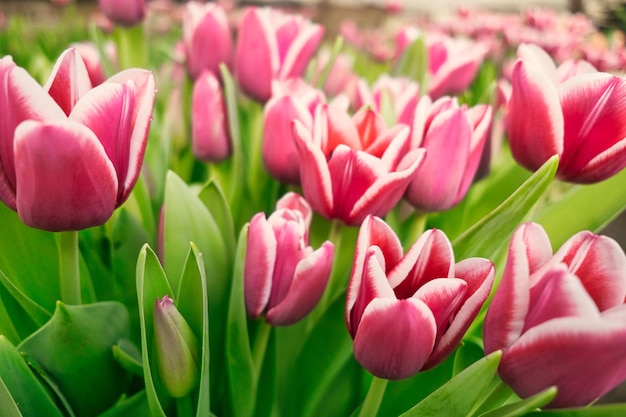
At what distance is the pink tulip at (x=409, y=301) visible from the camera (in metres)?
0.25

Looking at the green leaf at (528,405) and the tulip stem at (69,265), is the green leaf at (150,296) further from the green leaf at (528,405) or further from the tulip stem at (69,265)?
the green leaf at (528,405)

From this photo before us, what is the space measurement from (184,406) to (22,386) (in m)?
0.08

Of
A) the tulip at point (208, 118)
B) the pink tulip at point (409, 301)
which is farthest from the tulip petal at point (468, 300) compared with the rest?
the tulip at point (208, 118)

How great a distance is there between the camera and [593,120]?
0.33 meters

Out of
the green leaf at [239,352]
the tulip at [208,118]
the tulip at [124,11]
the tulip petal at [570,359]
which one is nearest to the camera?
the tulip petal at [570,359]

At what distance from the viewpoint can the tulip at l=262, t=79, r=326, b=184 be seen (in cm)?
39

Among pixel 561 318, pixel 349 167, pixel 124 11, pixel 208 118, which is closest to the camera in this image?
pixel 561 318

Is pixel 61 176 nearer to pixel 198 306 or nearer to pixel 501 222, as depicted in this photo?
pixel 198 306

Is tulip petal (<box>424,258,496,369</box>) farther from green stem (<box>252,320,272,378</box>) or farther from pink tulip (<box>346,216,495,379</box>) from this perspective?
green stem (<box>252,320,272,378</box>)

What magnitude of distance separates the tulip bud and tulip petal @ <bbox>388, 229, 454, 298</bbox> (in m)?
0.10

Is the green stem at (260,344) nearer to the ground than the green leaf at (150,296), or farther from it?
nearer to the ground

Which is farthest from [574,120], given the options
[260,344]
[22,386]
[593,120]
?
[22,386]

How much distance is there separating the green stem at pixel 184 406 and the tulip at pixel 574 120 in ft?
0.78

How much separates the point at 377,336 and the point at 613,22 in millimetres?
2921
